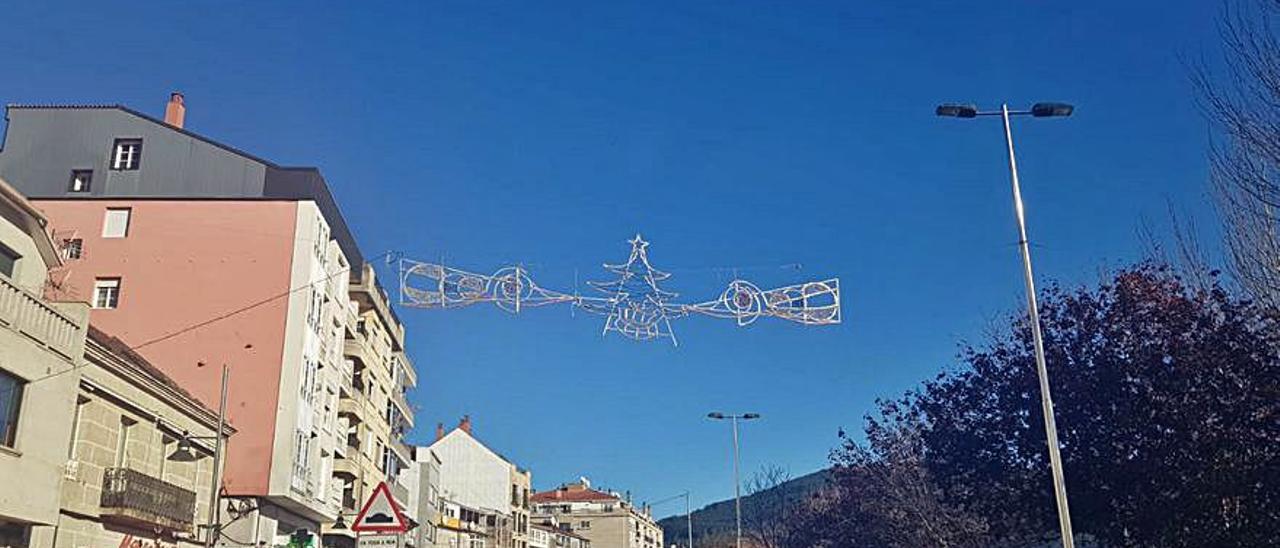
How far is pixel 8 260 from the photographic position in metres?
18.9

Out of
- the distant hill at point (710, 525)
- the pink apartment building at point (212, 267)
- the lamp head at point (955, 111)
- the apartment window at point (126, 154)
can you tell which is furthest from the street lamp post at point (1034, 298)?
the distant hill at point (710, 525)

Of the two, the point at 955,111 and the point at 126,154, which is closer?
the point at 955,111

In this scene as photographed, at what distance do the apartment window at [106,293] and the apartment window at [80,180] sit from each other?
3472 mm

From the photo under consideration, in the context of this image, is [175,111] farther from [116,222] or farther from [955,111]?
[955,111]

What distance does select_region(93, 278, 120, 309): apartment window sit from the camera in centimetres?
3406

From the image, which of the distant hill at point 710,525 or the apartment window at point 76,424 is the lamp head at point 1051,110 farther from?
the distant hill at point 710,525

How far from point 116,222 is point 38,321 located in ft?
59.8

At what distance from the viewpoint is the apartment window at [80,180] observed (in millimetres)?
35625

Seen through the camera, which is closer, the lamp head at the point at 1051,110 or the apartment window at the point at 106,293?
the lamp head at the point at 1051,110

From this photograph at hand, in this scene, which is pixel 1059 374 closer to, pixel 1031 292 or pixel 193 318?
pixel 1031 292

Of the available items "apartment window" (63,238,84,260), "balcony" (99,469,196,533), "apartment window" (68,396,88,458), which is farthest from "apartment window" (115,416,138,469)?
"apartment window" (63,238,84,260)

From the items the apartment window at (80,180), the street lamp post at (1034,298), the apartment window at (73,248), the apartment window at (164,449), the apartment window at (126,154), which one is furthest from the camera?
the apartment window at (126,154)

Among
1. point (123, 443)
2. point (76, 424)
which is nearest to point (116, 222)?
point (123, 443)

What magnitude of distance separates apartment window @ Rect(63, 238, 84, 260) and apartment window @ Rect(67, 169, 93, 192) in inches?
83.5
